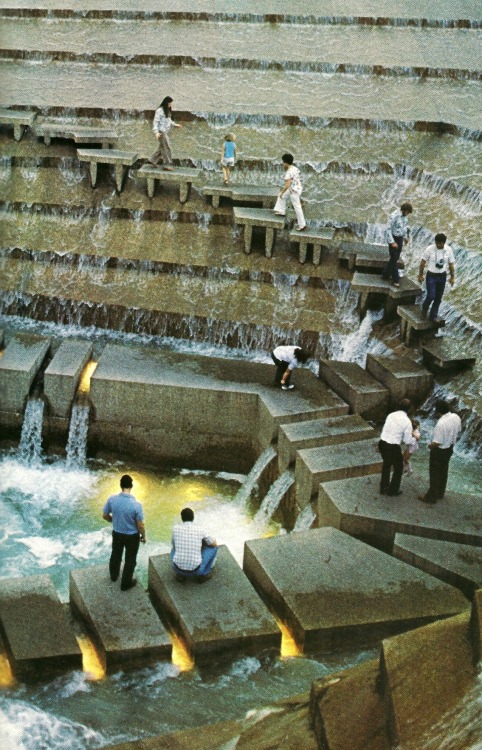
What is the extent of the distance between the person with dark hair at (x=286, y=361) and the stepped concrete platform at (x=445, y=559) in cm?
295

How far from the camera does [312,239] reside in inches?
535

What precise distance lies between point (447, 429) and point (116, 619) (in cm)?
343

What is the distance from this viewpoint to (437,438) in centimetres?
929

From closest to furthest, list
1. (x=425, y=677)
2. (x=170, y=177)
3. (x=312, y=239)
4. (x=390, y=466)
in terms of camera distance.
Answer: (x=425, y=677) < (x=390, y=466) < (x=312, y=239) < (x=170, y=177)

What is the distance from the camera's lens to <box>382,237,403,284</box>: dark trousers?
41.3ft

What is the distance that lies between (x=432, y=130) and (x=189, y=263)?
4.95 m

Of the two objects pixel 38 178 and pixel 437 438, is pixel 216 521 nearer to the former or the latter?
pixel 437 438

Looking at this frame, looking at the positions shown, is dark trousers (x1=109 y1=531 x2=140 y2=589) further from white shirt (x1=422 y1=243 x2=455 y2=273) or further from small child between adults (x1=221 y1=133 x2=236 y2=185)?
small child between adults (x1=221 y1=133 x2=236 y2=185)

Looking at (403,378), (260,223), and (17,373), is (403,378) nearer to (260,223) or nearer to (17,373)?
(260,223)

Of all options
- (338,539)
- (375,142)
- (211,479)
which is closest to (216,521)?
(211,479)

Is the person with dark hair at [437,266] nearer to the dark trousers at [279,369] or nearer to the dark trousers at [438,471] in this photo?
the dark trousers at [279,369]

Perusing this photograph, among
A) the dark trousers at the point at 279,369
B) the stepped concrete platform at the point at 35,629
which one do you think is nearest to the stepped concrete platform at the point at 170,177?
the dark trousers at the point at 279,369

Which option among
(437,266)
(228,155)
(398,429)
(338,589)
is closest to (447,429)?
(398,429)

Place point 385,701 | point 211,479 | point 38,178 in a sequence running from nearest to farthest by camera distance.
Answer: point 385,701 < point 211,479 < point 38,178
